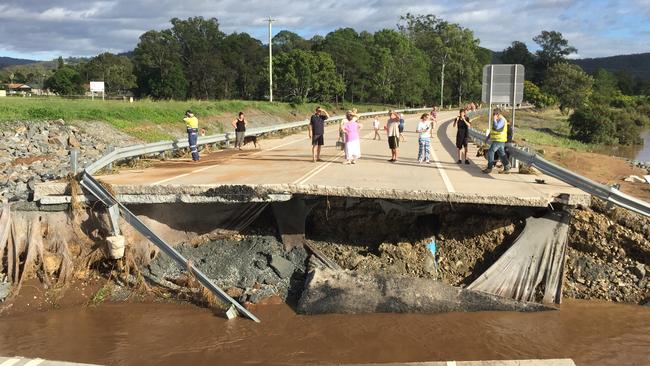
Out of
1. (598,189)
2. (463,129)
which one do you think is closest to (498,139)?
(463,129)

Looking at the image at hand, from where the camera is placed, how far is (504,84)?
16.2 meters

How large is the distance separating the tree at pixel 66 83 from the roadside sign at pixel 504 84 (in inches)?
3254

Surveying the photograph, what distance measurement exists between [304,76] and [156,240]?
54102mm

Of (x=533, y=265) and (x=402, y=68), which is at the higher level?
(x=402, y=68)

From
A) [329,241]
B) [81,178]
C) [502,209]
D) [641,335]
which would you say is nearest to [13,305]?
[81,178]

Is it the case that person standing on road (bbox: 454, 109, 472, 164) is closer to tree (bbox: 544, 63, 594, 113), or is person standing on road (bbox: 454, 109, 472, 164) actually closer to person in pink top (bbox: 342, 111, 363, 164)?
person in pink top (bbox: 342, 111, 363, 164)

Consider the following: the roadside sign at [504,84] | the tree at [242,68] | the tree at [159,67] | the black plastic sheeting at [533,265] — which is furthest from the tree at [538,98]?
the black plastic sheeting at [533,265]

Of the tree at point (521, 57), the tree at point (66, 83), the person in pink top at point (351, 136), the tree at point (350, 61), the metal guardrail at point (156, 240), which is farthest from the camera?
the tree at point (521, 57)

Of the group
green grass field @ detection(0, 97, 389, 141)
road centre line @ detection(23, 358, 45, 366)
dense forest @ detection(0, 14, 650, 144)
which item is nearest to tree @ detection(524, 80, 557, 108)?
dense forest @ detection(0, 14, 650, 144)

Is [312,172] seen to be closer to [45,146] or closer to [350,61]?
[45,146]

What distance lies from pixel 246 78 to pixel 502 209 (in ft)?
252

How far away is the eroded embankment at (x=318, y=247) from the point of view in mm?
9938

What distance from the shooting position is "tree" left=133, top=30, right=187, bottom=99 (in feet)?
255

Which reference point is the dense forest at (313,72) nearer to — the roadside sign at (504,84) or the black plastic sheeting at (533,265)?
the roadside sign at (504,84)
